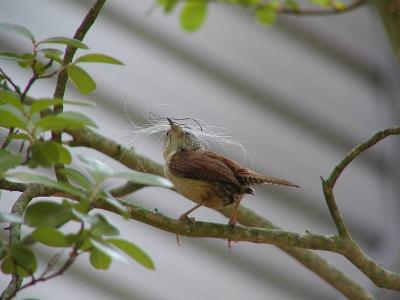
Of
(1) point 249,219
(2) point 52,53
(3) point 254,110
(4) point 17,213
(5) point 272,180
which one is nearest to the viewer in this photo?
(2) point 52,53

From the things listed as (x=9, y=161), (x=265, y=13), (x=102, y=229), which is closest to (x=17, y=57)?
(x=9, y=161)

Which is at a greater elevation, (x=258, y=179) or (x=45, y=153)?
(x=45, y=153)

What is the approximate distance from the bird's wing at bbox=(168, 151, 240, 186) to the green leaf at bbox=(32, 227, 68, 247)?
127 centimetres

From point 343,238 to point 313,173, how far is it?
2941 mm

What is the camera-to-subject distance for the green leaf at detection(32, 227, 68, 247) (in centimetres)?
145

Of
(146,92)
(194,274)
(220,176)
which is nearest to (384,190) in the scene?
(194,274)

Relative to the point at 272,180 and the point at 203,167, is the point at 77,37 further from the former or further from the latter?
the point at 272,180

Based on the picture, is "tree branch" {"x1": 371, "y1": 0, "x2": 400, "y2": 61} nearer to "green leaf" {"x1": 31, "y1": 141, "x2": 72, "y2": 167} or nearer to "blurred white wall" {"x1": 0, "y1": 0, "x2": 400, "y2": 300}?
"green leaf" {"x1": 31, "y1": 141, "x2": 72, "y2": 167}

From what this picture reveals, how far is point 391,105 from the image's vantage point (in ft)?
18.7

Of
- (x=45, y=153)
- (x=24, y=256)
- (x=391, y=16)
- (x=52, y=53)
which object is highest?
(x=391, y=16)

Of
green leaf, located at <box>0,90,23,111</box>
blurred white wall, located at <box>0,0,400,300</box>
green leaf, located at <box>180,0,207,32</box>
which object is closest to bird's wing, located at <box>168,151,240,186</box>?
green leaf, located at <box>180,0,207,32</box>

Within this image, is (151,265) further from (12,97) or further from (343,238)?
(343,238)

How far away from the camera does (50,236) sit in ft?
4.77

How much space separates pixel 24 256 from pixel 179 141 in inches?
64.4
